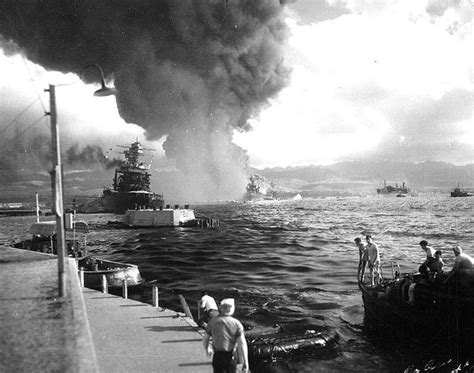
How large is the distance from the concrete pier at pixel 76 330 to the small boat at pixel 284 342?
2348mm

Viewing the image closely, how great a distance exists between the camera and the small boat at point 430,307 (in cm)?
1163

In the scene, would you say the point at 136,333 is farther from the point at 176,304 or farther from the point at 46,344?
the point at 176,304

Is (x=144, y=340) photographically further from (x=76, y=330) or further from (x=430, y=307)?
(x=430, y=307)

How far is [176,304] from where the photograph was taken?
20.5 meters

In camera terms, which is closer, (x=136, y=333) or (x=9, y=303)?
(x=9, y=303)

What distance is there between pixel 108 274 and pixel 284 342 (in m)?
13.0

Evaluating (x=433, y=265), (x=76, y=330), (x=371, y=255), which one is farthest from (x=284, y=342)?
(x=76, y=330)

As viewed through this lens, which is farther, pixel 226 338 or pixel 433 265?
pixel 433 265

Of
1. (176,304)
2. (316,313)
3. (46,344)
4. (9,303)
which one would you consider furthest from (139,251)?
(46,344)

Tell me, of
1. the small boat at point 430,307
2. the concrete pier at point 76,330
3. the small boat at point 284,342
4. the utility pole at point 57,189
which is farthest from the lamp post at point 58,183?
the small boat at point 430,307

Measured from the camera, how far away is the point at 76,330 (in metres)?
6.57

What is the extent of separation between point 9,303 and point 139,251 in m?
36.1

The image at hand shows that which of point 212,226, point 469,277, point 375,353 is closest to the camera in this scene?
point 469,277

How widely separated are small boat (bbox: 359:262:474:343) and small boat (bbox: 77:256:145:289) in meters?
14.6
